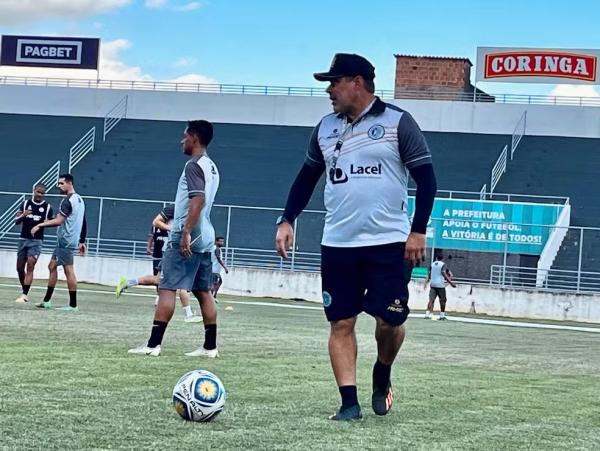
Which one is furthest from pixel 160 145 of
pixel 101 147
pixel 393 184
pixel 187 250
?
pixel 393 184

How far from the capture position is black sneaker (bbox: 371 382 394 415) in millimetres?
6613

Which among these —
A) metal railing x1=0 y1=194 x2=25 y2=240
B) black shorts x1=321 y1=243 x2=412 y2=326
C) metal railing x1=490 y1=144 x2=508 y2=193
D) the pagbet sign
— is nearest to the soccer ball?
black shorts x1=321 y1=243 x2=412 y2=326

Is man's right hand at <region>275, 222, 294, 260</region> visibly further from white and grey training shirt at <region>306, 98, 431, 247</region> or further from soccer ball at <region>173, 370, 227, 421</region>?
soccer ball at <region>173, 370, 227, 421</region>

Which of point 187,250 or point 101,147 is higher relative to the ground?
point 101,147

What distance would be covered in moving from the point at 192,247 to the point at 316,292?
22090 mm

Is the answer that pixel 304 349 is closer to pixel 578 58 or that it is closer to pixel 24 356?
pixel 24 356

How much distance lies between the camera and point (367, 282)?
6.58m

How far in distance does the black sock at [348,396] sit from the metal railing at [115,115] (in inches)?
1510

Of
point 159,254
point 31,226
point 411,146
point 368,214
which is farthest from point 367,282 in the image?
point 159,254

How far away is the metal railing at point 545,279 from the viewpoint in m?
30.7

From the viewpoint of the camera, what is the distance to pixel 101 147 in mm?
42969

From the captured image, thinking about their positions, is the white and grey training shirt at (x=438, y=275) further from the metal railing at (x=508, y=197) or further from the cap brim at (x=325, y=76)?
the cap brim at (x=325, y=76)

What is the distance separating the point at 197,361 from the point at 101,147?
113ft

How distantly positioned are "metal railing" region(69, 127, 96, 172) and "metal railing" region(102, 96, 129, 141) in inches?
19.9
